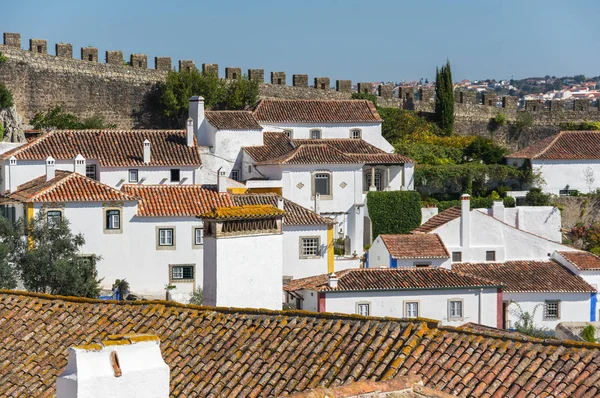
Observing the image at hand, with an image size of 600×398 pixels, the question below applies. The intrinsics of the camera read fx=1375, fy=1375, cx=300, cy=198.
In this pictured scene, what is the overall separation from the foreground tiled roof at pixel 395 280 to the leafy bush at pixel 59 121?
64.7 ft

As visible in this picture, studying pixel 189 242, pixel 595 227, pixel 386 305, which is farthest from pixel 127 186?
pixel 595 227

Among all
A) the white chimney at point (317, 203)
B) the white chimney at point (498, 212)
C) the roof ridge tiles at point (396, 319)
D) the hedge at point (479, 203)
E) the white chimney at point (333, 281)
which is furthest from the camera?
the hedge at point (479, 203)

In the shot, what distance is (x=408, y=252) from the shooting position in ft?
141

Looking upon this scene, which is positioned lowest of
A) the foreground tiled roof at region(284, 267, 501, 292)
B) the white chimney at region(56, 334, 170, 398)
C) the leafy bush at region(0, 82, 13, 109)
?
the foreground tiled roof at region(284, 267, 501, 292)

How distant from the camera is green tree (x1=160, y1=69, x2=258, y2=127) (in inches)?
2255

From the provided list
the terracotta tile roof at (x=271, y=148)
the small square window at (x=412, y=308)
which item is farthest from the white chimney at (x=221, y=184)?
the terracotta tile roof at (x=271, y=148)

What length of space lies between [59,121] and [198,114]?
6.32m

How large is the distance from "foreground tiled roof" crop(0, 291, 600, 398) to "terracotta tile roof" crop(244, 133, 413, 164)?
112 ft

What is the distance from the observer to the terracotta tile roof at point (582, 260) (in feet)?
143

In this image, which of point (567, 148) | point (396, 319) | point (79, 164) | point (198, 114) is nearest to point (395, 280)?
point (79, 164)

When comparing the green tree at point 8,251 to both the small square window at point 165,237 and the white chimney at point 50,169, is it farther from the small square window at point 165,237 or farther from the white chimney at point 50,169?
the white chimney at point 50,169

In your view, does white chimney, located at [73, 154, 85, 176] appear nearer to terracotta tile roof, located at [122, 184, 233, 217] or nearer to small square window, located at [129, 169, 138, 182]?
terracotta tile roof, located at [122, 184, 233, 217]

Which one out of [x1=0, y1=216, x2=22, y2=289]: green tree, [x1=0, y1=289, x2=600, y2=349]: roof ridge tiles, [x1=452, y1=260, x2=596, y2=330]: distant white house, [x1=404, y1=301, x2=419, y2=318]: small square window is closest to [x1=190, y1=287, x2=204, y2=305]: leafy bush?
[x1=0, y1=216, x2=22, y2=289]: green tree

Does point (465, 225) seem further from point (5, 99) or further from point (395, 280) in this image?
point (5, 99)
